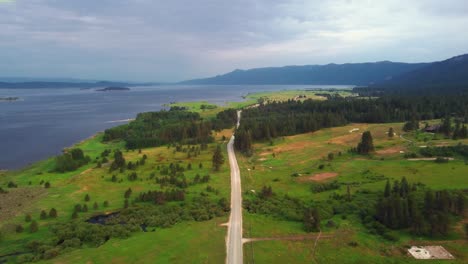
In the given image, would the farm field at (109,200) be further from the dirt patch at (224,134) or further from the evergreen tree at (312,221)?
the dirt patch at (224,134)

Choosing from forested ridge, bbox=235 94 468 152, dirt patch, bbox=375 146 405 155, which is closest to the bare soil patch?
forested ridge, bbox=235 94 468 152

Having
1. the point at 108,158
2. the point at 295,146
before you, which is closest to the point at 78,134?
the point at 108,158

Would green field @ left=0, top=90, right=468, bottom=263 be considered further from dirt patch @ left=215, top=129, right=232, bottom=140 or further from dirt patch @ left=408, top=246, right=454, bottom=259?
dirt patch @ left=215, top=129, right=232, bottom=140

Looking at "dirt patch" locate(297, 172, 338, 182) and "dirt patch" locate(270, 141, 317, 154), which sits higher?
"dirt patch" locate(270, 141, 317, 154)

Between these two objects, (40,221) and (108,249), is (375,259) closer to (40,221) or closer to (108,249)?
(108,249)

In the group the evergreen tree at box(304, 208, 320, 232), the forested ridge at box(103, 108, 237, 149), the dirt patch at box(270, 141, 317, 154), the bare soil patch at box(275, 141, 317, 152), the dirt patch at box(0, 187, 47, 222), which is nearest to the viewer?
the evergreen tree at box(304, 208, 320, 232)

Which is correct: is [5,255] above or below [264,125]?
below
